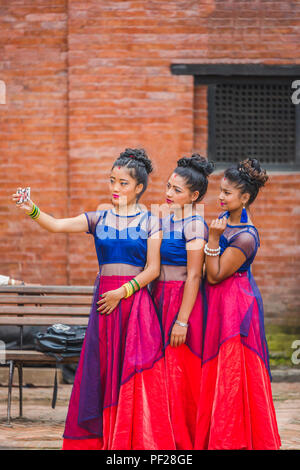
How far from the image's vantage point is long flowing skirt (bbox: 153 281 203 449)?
3.94 meters

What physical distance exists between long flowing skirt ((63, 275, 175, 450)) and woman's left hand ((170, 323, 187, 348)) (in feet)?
0.31

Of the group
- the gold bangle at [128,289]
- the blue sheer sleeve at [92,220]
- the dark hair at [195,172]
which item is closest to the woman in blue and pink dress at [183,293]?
the dark hair at [195,172]

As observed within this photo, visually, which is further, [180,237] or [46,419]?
[46,419]

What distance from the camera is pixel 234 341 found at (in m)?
3.95

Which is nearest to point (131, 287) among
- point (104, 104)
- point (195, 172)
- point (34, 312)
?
point (195, 172)

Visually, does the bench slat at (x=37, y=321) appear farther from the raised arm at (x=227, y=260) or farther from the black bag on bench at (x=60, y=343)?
the raised arm at (x=227, y=260)

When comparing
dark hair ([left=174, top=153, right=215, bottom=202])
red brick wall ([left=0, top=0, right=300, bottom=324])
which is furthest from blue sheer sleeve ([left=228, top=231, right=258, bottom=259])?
red brick wall ([left=0, top=0, right=300, bottom=324])

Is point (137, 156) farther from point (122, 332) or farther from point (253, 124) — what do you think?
point (253, 124)

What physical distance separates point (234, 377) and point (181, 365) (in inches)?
12.9

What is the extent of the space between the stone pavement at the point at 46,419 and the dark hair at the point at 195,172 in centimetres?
200

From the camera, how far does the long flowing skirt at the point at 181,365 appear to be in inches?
155

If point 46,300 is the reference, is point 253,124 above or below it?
above

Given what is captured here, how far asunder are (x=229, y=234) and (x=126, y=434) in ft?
4.46
